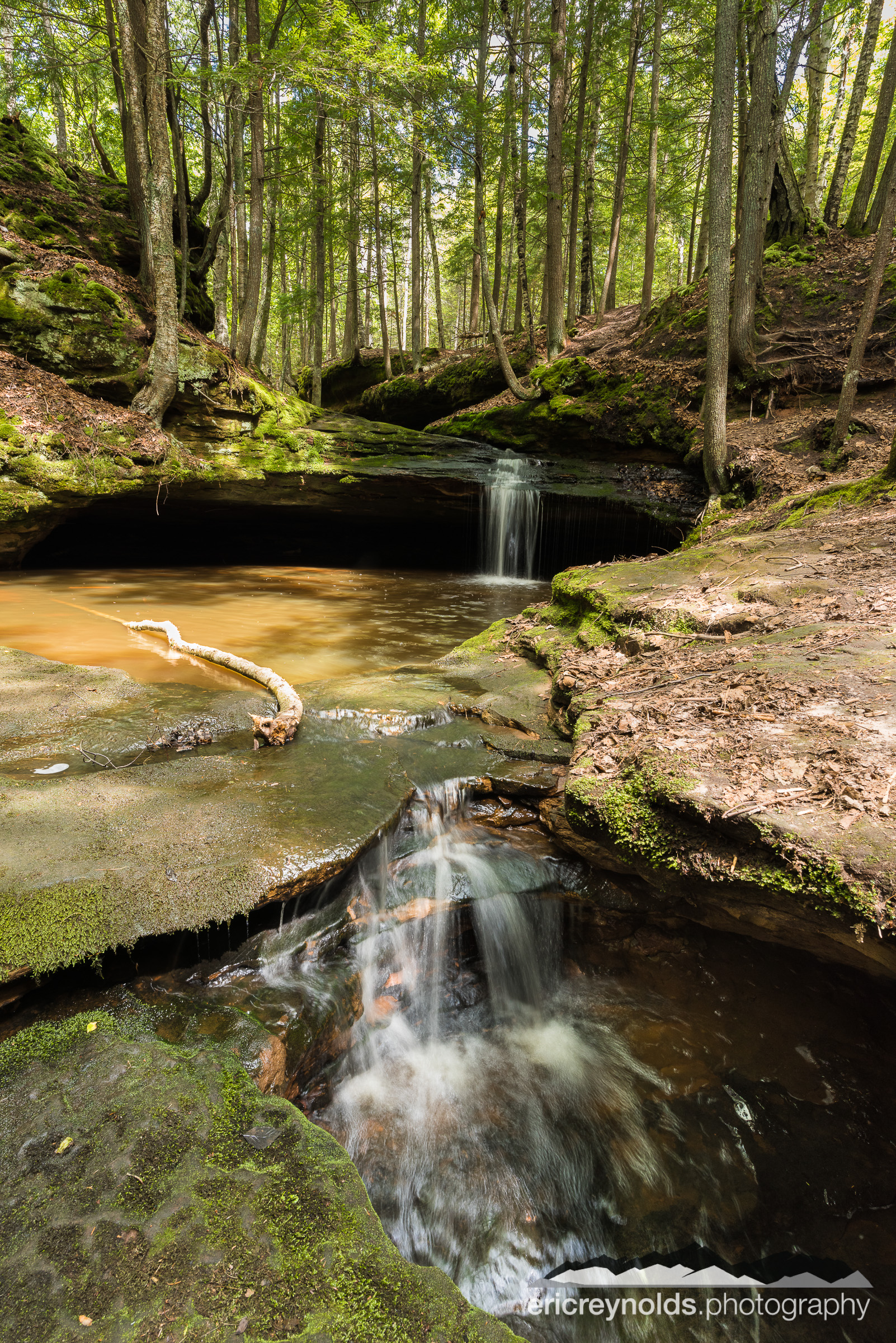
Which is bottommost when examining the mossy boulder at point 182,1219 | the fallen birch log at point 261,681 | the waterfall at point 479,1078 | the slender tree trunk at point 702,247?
the waterfall at point 479,1078

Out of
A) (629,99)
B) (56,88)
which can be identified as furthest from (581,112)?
(56,88)

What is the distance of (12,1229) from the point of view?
5.35 ft

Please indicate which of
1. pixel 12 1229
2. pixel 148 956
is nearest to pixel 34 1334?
pixel 12 1229

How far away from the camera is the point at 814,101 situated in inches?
576

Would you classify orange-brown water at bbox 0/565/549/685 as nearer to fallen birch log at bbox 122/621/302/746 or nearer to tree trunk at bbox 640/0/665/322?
fallen birch log at bbox 122/621/302/746

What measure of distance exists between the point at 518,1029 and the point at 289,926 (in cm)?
146

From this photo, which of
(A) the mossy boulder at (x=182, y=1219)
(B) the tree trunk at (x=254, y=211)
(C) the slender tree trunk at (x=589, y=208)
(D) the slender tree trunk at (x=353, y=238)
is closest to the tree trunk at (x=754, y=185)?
(C) the slender tree trunk at (x=589, y=208)

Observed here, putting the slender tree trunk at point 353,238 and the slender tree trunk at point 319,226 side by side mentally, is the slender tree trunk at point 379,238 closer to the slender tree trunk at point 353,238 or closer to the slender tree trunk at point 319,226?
the slender tree trunk at point 353,238

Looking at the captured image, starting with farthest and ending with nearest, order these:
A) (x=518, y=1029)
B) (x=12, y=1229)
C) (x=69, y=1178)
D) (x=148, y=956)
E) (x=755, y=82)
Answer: (x=755, y=82) → (x=518, y=1029) → (x=148, y=956) → (x=69, y=1178) → (x=12, y=1229)

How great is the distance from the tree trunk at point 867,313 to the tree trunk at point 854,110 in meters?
8.74

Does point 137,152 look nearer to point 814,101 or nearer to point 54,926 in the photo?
point 54,926

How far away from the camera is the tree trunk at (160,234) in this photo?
909 centimetres

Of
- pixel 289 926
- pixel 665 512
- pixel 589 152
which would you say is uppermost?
pixel 589 152

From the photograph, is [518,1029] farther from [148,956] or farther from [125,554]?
[125,554]
